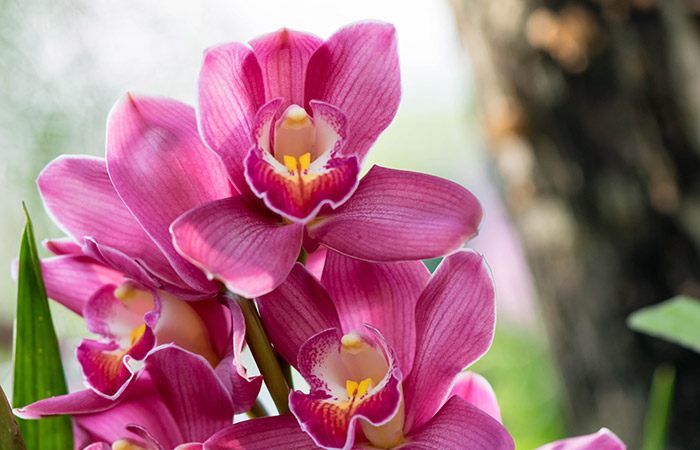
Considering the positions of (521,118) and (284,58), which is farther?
(521,118)

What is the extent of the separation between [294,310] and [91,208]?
116 millimetres

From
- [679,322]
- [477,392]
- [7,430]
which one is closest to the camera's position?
[7,430]

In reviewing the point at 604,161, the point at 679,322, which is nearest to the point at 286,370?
the point at 679,322

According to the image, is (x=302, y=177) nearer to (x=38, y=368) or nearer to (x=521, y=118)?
(x=38, y=368)

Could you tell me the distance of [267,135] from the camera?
1.17 feet

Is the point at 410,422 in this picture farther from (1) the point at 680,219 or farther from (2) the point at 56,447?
(1) the point at 680,219

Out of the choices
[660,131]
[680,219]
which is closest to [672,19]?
[660,131]

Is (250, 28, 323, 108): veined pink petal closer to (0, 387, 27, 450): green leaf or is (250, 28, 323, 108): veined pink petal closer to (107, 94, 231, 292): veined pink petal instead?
(107, 94, 231, 292): veined pink petal

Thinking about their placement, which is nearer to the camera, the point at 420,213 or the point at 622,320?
the point at 420,213

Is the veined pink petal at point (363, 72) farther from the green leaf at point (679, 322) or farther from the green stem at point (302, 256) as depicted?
the green leaf at point (679, 322)

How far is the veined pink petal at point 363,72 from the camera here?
35 cm

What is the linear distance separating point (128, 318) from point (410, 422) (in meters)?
0.16

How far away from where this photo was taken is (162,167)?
0.35 m

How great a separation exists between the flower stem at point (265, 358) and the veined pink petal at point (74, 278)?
91 millimetres
